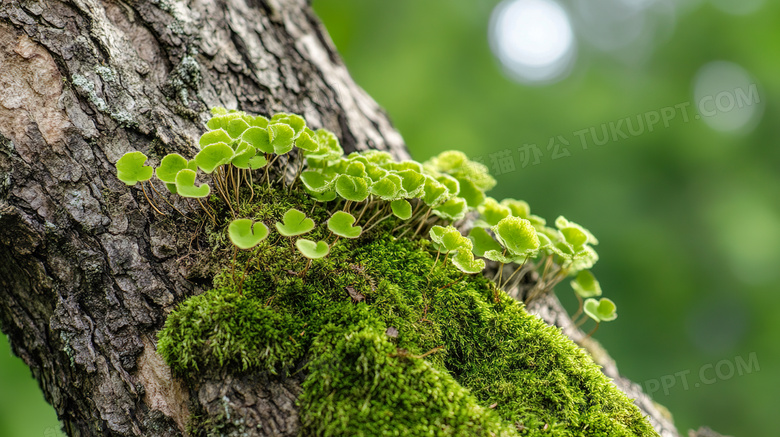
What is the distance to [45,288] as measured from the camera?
1794 millimetres

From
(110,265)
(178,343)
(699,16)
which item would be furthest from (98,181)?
(699,16)

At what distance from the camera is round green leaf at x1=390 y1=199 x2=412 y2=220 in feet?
6.56

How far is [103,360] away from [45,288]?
0.42 meters

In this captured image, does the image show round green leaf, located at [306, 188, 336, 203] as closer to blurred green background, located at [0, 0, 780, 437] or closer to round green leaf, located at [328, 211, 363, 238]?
round green leaf, located at [328, 211, 363, 238]

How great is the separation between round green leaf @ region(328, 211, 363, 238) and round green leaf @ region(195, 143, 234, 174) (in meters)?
0.46

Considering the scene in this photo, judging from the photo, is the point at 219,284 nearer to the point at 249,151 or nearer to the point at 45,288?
the point at 249,151

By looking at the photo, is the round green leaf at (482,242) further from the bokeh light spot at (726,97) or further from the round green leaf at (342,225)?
the bokeh light spot at (726,97)

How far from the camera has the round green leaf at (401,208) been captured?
1999mm

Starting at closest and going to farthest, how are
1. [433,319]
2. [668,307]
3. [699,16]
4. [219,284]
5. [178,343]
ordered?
[178,343] → [219,284] → [433,319] → [699,16] → [668,307]

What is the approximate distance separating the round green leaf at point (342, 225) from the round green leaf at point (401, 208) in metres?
0.31

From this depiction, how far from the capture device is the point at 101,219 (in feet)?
5.79

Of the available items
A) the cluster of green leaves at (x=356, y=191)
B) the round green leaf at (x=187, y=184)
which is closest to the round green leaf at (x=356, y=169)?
the cluster of green leaves at (x=356, y=191)

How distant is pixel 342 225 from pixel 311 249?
0.19 meters

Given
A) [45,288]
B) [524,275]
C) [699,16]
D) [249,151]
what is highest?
[699,16]
